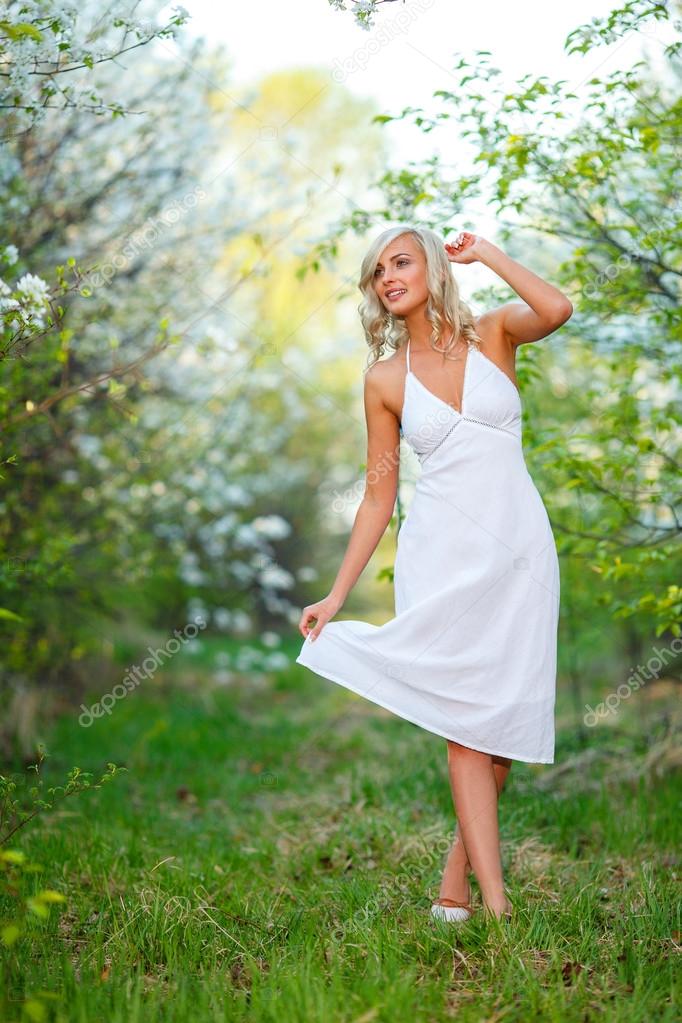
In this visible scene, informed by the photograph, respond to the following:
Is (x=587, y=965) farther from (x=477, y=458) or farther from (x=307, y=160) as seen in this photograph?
(x=307, y=160)

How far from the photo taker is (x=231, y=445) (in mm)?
6668

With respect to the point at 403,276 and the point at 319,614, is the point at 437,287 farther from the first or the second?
the point at 319,614

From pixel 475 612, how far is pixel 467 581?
0.08 m

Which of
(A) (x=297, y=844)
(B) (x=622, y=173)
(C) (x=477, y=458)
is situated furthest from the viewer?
(B) (x=622, y=173)

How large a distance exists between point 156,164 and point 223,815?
3293mm

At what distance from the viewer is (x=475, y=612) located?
255cm

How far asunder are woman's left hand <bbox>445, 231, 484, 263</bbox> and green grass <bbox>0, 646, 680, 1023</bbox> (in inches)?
65.4

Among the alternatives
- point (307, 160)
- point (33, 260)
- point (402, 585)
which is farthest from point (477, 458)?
point (307, 160)

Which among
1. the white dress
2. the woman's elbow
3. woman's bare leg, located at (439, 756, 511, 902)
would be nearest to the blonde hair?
the white dress

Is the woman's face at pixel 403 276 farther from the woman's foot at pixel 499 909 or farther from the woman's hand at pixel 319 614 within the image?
the woman's foot at pixel 499 909

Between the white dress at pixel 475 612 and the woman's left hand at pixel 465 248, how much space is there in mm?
277

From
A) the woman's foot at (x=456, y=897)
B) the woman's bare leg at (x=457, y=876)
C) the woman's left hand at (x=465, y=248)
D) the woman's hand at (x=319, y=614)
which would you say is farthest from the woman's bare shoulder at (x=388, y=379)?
the woman's foot at (x=456, y=897)

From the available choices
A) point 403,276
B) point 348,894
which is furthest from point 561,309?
point 348,894

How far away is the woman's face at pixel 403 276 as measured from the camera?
2680mm
